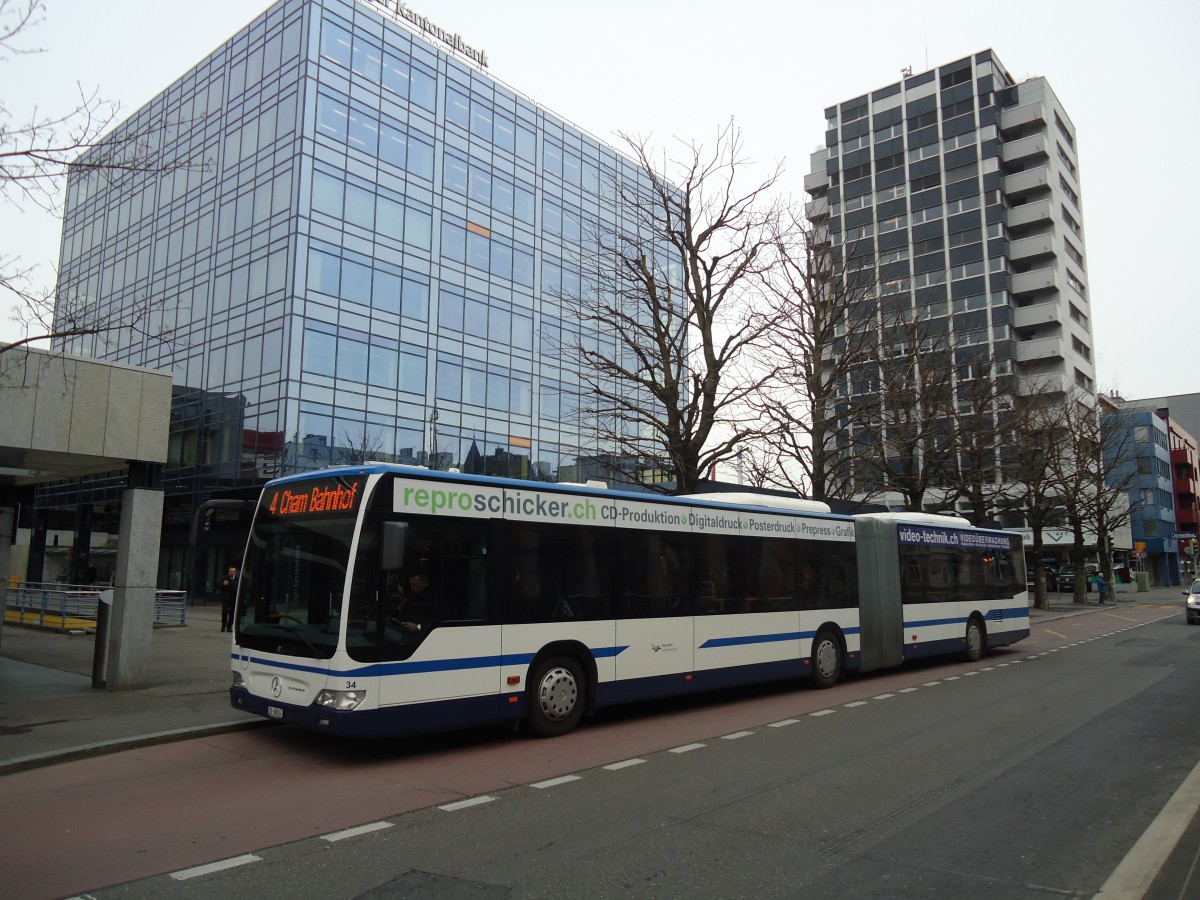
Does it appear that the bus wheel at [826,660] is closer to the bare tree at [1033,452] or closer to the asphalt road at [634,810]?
the asphalt road at [634,810]

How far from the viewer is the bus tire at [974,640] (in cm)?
1787

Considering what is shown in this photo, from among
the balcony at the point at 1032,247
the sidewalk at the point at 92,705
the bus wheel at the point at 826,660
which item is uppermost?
the balcony at the point at 1032,247

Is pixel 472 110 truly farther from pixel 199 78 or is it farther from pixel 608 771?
pixel 608 771

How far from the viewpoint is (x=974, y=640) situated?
18062 mm

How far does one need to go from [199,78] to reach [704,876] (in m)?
46.5

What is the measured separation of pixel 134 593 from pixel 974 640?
16045 millimetres

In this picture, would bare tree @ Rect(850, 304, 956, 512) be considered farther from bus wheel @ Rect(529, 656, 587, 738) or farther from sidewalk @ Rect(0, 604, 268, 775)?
sidewalk @ Rect(0, 604, 268, 775)

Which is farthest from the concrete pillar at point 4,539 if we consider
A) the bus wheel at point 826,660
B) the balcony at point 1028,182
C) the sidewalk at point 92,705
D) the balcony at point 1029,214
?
the balcony at point 1028,182

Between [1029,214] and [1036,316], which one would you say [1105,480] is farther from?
[1029,214]

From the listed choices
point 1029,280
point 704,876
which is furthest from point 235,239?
point 1029,280

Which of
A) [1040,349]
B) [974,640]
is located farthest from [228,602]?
[1040,349]

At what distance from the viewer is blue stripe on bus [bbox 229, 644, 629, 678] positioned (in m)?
8.00

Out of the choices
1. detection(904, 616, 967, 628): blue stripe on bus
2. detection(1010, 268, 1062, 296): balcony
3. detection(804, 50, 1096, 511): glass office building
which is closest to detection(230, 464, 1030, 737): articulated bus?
detection(904, 616, 967, 628): blue stripe on bus

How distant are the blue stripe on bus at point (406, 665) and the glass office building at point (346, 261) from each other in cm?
2421
